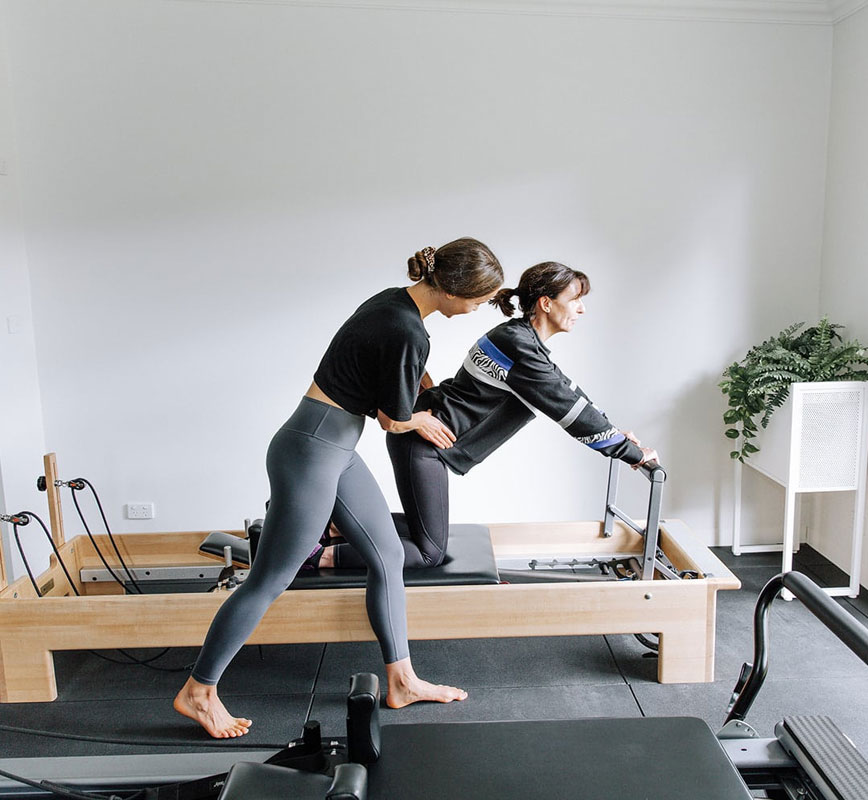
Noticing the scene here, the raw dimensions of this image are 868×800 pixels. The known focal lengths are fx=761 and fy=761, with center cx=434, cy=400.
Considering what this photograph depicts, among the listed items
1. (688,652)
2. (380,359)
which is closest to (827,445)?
(688,652)

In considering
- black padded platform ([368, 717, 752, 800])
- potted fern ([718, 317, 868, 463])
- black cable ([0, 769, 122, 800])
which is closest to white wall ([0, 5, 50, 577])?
black cable ([0, 769, 122, 800])

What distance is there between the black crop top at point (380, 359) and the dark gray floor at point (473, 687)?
932 mm

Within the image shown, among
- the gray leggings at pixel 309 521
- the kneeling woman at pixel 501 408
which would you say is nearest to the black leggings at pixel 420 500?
the kneeling woman at pixel 501 408

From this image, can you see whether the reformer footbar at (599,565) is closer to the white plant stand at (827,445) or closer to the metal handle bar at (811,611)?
the white plant stand at (827,445)

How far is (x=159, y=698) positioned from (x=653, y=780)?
5.78 feet

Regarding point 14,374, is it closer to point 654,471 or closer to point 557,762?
point 654,471

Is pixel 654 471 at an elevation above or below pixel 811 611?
below

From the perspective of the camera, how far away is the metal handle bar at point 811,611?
952 mm

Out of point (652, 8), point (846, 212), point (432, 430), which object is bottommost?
point (432, 430)

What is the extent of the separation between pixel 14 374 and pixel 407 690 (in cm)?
216

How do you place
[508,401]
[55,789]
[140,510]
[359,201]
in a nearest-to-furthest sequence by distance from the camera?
1. [55,789]
2. [508,401]
3. [359,201]
4. [140,510]

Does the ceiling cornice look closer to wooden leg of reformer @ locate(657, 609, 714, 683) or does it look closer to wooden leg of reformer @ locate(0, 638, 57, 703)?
wooden leg of reformer @ locate(657, 609, 714, 683)

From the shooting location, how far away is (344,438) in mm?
1956

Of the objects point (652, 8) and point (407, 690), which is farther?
point (652, 8)
